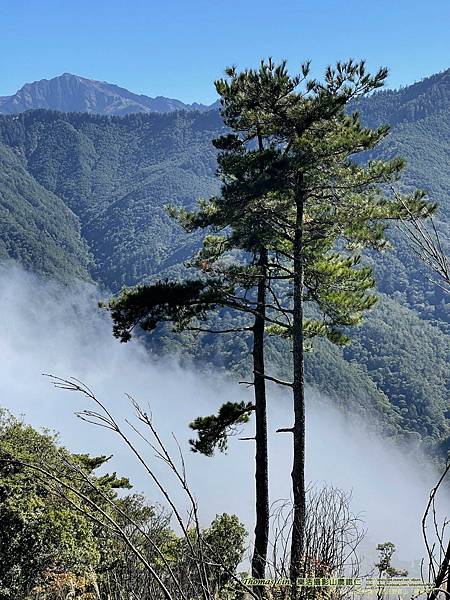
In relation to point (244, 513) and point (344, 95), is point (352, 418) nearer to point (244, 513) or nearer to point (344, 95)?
point (244, 513)

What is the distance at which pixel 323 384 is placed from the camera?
109 m

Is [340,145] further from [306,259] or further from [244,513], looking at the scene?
[244,513]

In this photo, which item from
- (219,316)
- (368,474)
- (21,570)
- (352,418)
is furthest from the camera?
(219,316)

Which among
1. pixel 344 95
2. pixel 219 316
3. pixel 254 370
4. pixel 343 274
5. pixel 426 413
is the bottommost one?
pixel 254 370

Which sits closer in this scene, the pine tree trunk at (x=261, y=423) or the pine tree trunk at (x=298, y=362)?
the pine tree trunk at (x=298, y=362)

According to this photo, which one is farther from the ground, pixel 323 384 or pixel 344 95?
pixel 323 384

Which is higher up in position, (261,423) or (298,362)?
(298,362)

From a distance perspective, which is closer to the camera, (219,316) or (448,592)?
(448,592)

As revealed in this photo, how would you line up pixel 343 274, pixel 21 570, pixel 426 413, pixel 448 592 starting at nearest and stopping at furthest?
pixel 448 592
pixel 21 570
pixel 343 274
pixel 426 413

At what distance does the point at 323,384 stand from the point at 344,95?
334 feet

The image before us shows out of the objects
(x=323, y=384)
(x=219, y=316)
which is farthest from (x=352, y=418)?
(x=219, y=316)

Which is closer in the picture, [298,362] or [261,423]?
[298,362]

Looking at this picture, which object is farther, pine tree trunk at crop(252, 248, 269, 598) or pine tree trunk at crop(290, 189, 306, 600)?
pine tree trunk at crop(252, 248, 269, 598)

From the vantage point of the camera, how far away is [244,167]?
956 cm
